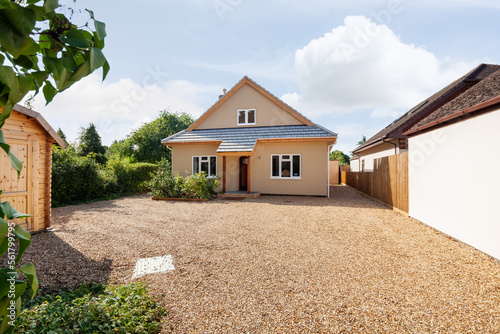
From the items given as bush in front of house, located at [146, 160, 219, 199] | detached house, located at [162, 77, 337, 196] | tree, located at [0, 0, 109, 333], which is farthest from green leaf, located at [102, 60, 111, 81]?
detached house, located at [162, 77, 337, 196]

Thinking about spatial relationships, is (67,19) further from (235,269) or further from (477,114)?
(477,114)

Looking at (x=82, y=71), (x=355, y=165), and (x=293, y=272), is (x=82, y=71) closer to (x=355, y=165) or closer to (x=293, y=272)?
(x=293, y=272)

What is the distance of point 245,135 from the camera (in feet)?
53.5

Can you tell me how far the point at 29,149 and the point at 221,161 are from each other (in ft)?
35.2

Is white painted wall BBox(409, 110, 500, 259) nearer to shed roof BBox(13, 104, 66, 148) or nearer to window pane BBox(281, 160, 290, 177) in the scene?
window pane BBox(281, 160, 290, 177)

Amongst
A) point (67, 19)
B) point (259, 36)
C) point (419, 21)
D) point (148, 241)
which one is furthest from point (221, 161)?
point (67, 19)

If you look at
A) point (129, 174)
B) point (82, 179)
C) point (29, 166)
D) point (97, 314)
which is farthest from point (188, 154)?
point (97, 314)

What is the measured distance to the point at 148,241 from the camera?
6.43 metres

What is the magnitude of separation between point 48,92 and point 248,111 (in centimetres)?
1712

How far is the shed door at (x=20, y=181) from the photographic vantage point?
20.4ft

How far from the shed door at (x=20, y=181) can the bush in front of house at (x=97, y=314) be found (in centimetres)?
416

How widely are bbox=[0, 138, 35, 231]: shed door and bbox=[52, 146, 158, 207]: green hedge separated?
618 cm

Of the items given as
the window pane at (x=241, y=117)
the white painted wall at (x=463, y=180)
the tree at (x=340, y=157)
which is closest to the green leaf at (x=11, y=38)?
the white painted wall at (x=463, y=180)

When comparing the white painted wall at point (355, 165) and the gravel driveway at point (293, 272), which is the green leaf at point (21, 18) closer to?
the gravel driveway at point (293, 272)
